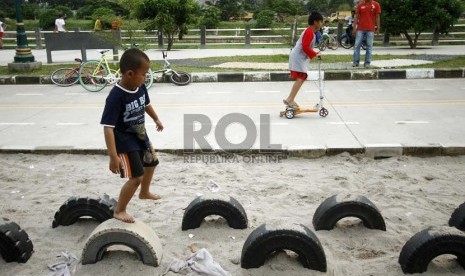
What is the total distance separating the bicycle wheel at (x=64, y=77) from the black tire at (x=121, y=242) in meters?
9.27

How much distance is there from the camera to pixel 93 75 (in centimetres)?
1147

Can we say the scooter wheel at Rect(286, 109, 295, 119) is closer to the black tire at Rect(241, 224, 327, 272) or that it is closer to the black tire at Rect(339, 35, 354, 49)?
the black tire at Rect(241, 224, 327, 272)

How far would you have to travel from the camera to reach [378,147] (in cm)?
618

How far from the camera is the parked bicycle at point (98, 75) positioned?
448 inches

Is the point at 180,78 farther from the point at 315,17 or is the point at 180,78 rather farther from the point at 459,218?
the point at 459,218

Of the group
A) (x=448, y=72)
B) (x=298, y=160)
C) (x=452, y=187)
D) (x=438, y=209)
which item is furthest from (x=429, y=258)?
(x=448, y=72)

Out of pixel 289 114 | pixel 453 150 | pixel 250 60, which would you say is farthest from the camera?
pixel 250 60

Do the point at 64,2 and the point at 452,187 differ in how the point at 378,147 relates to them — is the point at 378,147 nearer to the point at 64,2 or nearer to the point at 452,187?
the point at 452,187

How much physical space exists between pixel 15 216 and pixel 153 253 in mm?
1876

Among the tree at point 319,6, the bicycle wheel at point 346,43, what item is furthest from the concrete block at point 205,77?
the tree at point 319,6

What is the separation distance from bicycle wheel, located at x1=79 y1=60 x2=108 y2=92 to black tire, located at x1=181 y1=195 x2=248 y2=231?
7.85 meters

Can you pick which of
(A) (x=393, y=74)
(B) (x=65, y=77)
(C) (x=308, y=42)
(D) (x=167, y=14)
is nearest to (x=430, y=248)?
(C) (x=308, y=42)

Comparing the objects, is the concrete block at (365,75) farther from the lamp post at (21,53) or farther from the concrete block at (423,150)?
the lamp post at (21,53)

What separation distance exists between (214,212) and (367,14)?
34.1 ft
